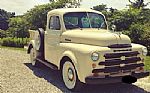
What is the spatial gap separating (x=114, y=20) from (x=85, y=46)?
13198 mm

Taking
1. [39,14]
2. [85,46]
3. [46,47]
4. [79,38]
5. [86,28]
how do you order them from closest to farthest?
[85,46]
[79,38]
[86,28]
[46,47]
[39,14]

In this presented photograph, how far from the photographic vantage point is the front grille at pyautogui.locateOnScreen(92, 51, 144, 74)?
6.95 m

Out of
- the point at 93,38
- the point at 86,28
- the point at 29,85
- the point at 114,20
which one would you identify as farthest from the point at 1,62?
the point at 114,20

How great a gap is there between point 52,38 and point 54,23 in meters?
0.52

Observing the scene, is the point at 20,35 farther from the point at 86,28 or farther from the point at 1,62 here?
the point at 86,28

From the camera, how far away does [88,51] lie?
22.6 feet

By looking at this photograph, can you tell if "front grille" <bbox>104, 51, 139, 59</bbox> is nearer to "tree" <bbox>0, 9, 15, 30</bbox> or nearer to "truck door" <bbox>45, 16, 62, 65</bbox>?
"truck door" <bbox>45, 16, 62, 65</bbox>

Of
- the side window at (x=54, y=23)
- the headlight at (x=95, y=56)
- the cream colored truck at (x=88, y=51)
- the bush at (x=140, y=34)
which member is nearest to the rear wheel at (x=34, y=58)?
the cream colored truck at (x=88, y=51)

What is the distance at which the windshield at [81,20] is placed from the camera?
8.67m

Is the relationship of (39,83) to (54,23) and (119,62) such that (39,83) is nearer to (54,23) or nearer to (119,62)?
(54,23)

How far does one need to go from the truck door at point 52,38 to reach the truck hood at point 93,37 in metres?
0.36

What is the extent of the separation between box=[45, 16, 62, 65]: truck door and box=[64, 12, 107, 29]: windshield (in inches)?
12.5

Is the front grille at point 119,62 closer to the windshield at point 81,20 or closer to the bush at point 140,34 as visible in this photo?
the windshield at point 81,20

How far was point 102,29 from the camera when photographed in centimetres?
883
